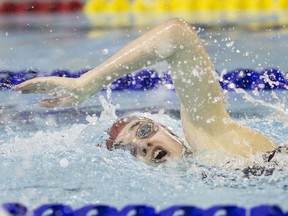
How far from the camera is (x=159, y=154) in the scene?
215 centimetres

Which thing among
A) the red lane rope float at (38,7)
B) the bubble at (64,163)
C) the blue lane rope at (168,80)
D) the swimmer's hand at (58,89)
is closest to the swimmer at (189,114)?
the swimmer's hand at (58,89)

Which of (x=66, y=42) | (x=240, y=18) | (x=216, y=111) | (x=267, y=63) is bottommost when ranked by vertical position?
(x=216, y=111)

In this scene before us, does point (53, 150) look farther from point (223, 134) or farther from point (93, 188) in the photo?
point (223, 134)

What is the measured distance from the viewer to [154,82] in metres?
3.91

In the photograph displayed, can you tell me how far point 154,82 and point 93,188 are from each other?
1740 mm

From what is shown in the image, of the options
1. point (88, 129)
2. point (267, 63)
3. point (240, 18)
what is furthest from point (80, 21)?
point (88, 129)

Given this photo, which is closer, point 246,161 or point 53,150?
point 246,161

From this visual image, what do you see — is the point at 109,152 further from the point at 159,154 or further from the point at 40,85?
the point at 40,85

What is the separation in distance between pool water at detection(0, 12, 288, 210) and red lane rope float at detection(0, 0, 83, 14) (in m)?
1.48

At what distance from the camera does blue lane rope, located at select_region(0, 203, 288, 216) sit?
194 centimetres

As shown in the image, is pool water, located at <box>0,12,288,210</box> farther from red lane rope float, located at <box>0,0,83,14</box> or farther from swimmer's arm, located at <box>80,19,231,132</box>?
red lane rope float, located at <box>0,0,83,14</box>

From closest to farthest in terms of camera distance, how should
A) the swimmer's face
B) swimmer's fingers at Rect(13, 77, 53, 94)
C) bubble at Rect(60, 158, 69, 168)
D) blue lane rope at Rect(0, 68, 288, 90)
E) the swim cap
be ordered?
swimmer's fingers at Rect(13, 77, 53, 94), the swimmer's face, the swim cap, bubble at Rect(60, 158, 69, 168), blue lane rope at Rect(0, 68, 288, 90)

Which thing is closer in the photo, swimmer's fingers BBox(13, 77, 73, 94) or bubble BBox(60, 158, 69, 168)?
swimmer's fingers BBox(13, 77, 73, 94)

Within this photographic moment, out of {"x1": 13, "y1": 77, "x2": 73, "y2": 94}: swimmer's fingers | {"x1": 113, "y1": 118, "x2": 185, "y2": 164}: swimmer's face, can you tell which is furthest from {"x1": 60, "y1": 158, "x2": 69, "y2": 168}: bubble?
{"x1": 13, "y1": 77, "x2": 73, "y2": 94}: swimmer's fingers
